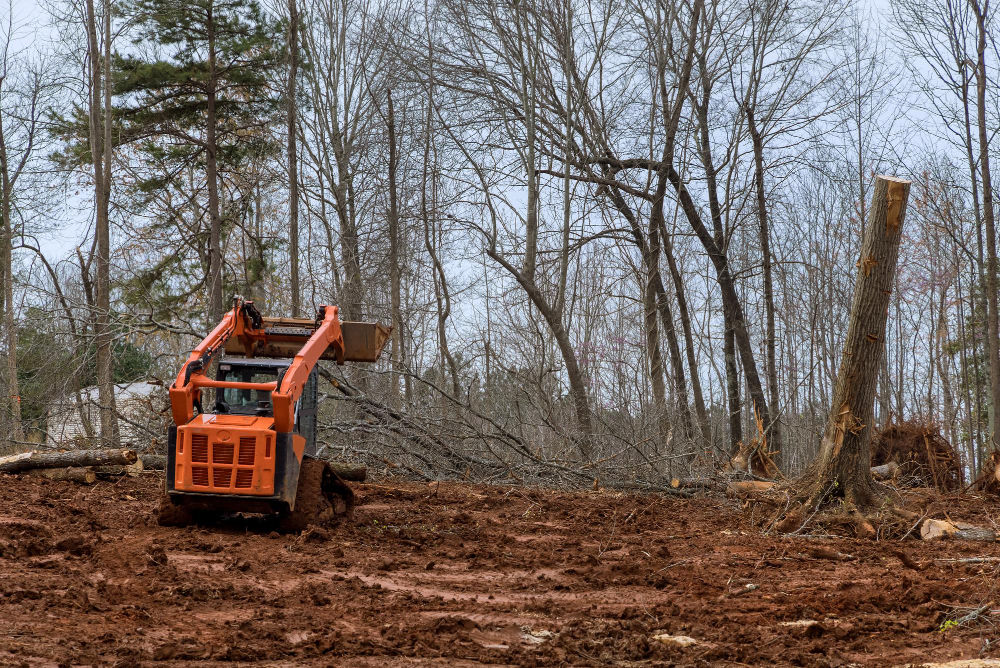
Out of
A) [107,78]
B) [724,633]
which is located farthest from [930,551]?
[107,78]

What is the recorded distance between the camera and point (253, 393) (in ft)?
32.1

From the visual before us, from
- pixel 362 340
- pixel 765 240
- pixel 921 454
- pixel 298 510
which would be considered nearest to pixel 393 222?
pixel 765 240

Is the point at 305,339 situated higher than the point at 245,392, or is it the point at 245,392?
the point at 305,339

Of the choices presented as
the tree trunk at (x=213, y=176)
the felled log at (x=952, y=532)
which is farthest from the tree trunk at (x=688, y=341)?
the tree trunk at (x=213, y=176)

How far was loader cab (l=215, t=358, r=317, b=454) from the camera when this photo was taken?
9.36 m

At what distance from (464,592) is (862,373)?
508 centimetres

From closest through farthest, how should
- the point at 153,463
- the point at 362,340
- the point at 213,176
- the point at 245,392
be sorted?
the point at 245,392, the point at 362,340, the point at 153,463, the point at 213,176

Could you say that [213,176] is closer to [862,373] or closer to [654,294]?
[654,294]

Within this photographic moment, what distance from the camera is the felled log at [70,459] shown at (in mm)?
12609

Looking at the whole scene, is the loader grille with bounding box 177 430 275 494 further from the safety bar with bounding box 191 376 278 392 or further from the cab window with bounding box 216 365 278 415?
the cab window with bounding box 216 365 278 415

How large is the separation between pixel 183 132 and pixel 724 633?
21.6m

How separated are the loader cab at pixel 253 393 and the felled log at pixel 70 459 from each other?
3789 millimetres

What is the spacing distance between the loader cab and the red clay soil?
A: 121 cm

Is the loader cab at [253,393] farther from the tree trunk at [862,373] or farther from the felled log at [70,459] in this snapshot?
the tree trunk at [862,373]
